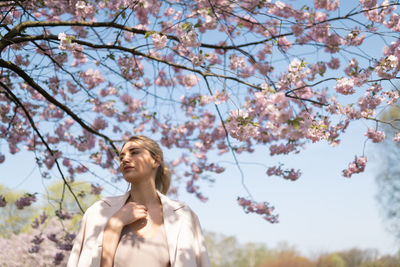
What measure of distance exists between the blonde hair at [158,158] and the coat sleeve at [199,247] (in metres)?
0.35

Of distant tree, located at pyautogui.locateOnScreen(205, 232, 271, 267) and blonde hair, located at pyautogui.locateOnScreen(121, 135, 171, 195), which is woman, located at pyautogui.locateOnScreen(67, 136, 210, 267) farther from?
distant tree, located at pyautogui.locateOnScreen(205, 232, 271, 267)

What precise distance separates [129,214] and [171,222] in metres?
0.29

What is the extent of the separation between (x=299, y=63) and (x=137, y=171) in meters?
1.87

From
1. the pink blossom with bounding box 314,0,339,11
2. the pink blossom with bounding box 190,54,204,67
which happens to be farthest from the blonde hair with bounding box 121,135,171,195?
the pink blossom with bounding box 314,0,339,11

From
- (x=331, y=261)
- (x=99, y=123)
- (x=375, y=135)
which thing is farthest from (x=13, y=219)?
(x=375, y=135)

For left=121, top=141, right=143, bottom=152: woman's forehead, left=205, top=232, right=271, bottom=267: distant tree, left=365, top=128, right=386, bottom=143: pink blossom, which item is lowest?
left=121, top=141, right=143, bottom=152: woman's forehead

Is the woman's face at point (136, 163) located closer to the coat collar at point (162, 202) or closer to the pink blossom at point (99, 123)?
the coat collar at point (162, 202)

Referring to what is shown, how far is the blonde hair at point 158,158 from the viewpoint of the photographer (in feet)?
10.1

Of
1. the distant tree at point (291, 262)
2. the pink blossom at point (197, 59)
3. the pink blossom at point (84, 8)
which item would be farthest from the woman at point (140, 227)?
the distant tree at point (291, 262)

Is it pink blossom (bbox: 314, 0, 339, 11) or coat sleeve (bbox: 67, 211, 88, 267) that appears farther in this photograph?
pink blossom (bbox: 314, 0, 339, 11)

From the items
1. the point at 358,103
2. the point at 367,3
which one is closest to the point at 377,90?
the point at 358,103

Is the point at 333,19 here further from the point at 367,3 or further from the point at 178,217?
the point at 178,217

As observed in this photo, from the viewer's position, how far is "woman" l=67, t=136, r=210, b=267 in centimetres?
267

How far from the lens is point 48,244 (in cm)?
1425
